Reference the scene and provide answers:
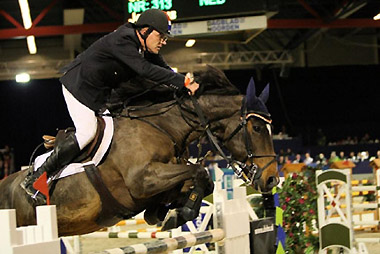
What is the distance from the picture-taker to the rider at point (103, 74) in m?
4.07

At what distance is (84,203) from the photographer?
412 centimetres

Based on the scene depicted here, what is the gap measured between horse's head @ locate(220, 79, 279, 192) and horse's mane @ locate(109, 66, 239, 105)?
0.21 m

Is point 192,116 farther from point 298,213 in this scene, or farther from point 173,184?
point 298,213

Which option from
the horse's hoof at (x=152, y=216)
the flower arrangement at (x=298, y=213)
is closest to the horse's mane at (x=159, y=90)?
the horse's hoof at (x=152, y=216)

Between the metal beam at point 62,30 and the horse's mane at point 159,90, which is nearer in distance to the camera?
the horse's mane at point 159,90

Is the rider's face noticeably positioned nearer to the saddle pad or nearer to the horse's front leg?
the saddle pad

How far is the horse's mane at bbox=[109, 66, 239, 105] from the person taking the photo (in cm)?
441

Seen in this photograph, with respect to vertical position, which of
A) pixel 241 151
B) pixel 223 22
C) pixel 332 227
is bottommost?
pixel 332 227

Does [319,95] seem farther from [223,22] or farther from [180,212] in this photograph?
[180,212]

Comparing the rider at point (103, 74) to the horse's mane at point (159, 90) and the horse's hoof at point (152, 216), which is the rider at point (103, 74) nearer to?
the horse's mane at point (159, 90)

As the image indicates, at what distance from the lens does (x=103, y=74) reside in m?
4.16

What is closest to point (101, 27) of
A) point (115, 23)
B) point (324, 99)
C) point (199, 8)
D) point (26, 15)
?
point (115, 23)

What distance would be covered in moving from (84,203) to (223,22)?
676cm

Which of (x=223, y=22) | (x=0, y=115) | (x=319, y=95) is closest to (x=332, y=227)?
(x=223, y=22)
